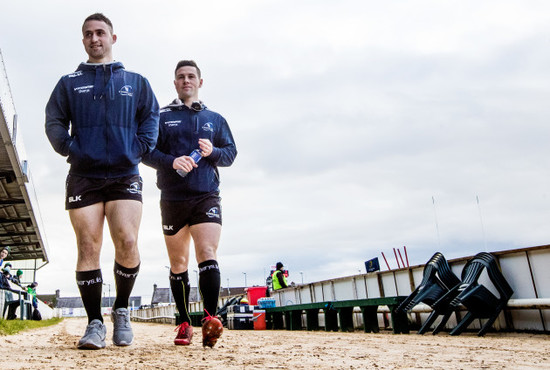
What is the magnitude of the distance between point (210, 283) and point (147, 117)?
1.37 meters

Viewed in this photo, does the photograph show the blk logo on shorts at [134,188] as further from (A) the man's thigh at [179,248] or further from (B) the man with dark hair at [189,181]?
(A) the man's thigh at [179,248]

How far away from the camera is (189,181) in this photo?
13.6 ft

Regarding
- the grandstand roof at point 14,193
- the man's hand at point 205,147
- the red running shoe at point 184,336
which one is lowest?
the red running shoe at point 184,336

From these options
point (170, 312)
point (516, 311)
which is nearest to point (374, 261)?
point (516, 311)

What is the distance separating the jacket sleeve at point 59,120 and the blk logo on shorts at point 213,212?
117cm

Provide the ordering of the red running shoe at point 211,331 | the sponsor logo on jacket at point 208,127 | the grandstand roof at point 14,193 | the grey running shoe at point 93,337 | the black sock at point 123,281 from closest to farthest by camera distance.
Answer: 1. the grey running shoe at point 93,337
2. the red running shoe at point 211,331
3. the black sock at point 123,281
4. the sponsor logo on jacket at point 208,127
5. the grandstand roof at point 14,193

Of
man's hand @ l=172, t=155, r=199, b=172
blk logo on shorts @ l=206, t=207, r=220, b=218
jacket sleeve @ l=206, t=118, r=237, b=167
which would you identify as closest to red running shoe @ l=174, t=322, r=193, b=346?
blk logo on shorts @ l=206, t=207, r=220, b=218

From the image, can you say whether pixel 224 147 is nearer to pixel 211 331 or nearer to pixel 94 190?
pixel 94 190

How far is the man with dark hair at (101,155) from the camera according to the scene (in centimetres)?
344

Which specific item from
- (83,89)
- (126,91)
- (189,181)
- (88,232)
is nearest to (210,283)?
(189,181)

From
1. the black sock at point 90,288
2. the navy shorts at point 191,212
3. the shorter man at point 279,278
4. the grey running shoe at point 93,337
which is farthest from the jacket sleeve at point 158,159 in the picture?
the shorter man at point 279,278

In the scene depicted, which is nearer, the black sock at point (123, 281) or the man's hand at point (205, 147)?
the black sock at point (123, 281)

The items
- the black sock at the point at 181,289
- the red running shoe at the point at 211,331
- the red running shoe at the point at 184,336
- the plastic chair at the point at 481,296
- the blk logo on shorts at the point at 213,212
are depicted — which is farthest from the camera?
the plastic chair at the point at 481,296

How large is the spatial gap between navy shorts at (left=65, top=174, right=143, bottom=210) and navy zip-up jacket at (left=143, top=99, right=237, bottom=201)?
0.65 meters
